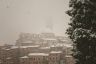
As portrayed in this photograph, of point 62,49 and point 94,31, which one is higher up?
point 94,31

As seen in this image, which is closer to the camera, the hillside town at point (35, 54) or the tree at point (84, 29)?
the tree at point (84, 29)

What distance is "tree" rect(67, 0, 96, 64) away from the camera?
12.2 m

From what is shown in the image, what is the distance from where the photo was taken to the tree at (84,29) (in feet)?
39.9

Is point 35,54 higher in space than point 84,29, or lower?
lower

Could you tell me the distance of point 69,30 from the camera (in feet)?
43.9

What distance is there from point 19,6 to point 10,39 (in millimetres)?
42603

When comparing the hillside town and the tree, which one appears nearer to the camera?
the tree

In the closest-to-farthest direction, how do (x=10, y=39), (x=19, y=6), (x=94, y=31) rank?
1. (x=94, y=31)
2. (x=10, y=39)
3. (x=19, y=6)

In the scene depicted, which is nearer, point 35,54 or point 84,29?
point 84,29

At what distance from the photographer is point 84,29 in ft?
40.4

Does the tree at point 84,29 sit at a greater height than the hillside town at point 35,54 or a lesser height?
greater

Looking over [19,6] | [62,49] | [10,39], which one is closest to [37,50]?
[62,49]

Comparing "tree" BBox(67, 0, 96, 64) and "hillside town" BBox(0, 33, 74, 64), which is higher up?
"tree" BBox(67, 0, 96, 64)

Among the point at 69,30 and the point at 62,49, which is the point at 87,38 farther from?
the point at 62,49
